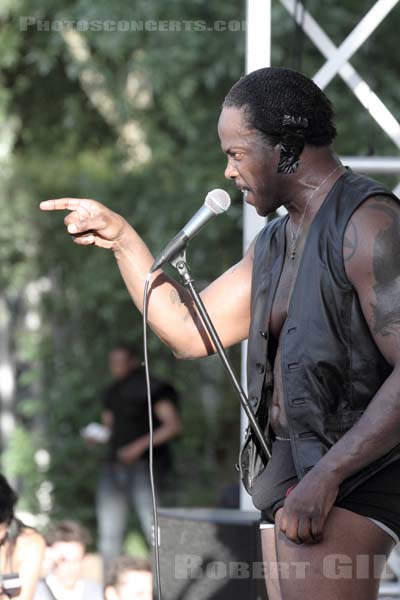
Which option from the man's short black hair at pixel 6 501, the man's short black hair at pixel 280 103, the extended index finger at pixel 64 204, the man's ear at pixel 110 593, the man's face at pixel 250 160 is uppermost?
the man's short black hair at pixel 280 103

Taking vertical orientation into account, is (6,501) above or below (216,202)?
below

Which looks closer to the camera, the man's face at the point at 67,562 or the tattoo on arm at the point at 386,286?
the tattoo on arm at the point at 386,286

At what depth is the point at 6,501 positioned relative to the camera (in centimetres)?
445

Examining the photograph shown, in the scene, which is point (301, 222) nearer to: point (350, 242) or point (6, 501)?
point (350, 242)

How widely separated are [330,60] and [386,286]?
5.91ft

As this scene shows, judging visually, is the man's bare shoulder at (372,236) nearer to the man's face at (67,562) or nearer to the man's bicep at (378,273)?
the man's bicep at (378,273)

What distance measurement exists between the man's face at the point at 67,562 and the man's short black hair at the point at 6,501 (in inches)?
26.8

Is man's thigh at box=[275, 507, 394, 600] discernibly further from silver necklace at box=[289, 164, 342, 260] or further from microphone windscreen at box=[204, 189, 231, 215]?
microphone windscreen at box=[204, 189, 231, 215]

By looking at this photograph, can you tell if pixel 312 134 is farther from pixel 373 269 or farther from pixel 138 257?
pixel 138 257

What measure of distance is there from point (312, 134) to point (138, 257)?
1.94 feet

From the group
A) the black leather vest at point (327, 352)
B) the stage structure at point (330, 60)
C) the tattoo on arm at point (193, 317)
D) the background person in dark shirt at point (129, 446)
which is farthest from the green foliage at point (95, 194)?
the black leather vest at point (327, 352)

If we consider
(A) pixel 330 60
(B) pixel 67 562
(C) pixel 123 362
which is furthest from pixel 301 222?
(C) pixel 123 362

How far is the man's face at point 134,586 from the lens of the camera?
192 inches

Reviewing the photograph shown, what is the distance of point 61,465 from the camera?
11.1 metres
